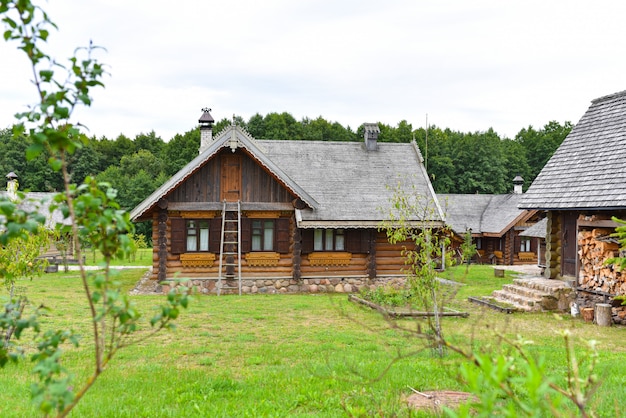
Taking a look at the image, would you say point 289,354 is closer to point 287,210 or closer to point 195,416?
point 195,416

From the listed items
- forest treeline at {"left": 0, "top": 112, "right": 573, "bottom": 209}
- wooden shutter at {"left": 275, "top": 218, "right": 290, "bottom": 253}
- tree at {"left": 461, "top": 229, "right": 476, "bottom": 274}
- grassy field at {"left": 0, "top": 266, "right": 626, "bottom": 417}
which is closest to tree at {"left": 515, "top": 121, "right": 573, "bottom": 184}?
forest treeline at {"left": 0, "top": 112, "right": 573, "bottom": 209}

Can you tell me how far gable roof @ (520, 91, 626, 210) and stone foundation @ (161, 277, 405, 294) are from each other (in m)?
6.67

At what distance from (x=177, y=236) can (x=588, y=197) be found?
1367 cm

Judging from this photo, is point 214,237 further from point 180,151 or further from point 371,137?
point 180,151

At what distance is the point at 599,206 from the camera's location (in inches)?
612

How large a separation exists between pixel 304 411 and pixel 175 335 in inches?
246

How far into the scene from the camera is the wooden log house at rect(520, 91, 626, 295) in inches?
625

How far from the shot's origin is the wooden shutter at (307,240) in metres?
22.0

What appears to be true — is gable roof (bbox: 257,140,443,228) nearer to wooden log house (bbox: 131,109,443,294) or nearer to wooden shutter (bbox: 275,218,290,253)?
wooden log house (bbox: 131,109,443,294)

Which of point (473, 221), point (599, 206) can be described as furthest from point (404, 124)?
point (599, 206)

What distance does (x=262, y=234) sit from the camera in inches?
856

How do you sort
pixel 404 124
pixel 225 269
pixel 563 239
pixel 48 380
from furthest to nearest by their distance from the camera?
pixel 404 124, pixel 225 269, pixel 563 239, pixel 48 380

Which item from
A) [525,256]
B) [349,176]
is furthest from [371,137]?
[525,256]

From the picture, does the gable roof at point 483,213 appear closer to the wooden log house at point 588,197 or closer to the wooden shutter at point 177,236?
the wooden log house at point 588,197
